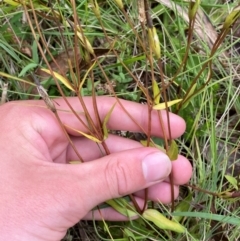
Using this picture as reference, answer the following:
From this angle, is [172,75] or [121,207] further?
[172,75]

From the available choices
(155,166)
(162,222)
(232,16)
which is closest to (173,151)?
(155,166)

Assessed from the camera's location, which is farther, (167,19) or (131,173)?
(167,19)

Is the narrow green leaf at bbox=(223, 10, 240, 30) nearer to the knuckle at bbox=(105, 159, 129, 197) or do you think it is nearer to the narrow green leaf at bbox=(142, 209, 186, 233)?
the knuckle at bbox=(105, 159, 129, 197)

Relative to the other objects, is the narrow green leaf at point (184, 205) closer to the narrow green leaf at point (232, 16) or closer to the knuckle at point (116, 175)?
the knuckle at point (116, 175)

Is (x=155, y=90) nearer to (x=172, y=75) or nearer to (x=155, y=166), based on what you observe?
(x=155, y=166)

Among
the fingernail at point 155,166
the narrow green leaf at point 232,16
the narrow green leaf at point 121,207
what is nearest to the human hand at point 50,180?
the fingernail at point 155,166

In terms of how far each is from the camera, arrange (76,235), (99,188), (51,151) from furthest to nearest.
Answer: (76,235)
(51,151)
(99,188)

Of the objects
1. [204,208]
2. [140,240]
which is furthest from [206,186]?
[140,240]

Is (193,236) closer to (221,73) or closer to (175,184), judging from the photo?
(175,184)
